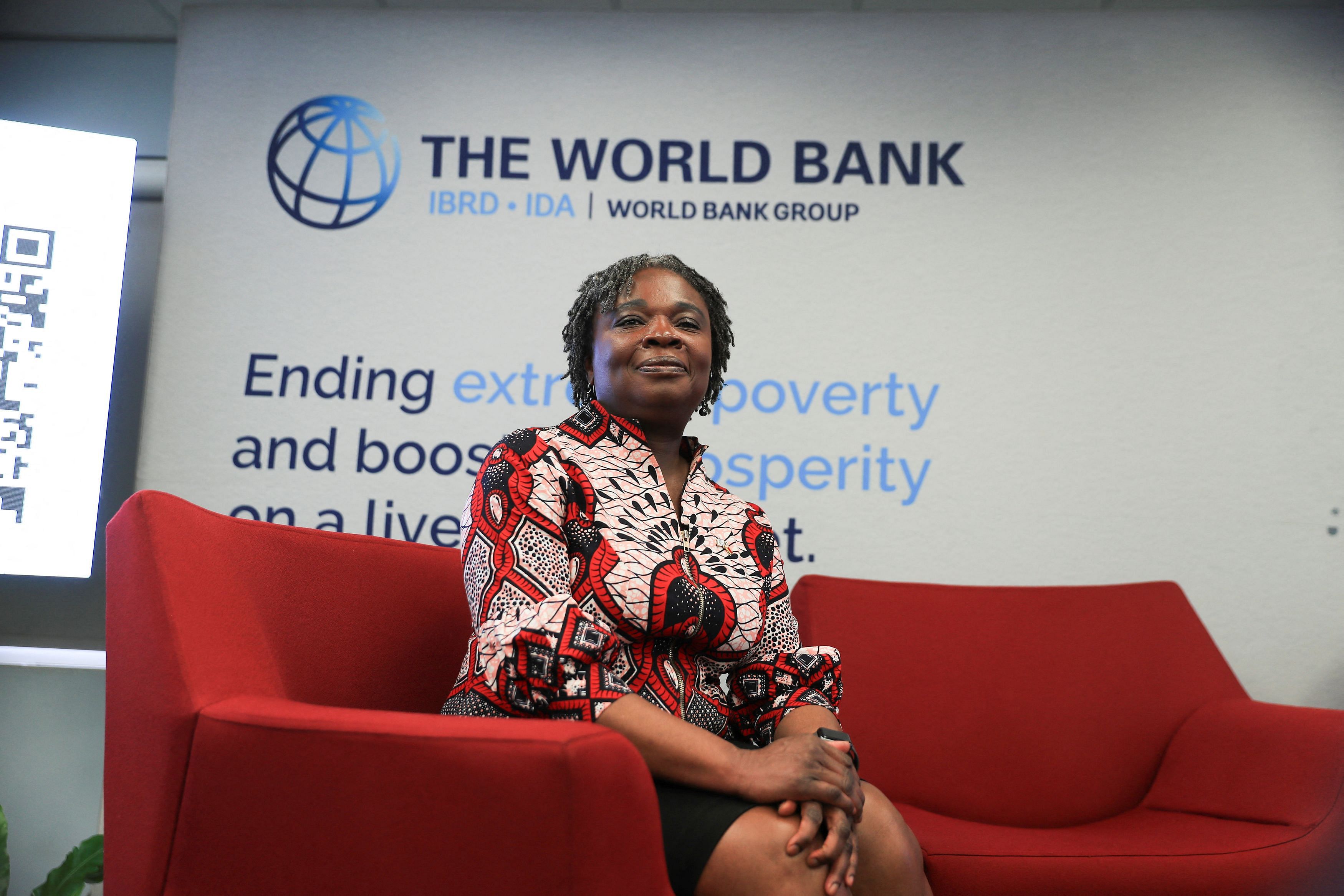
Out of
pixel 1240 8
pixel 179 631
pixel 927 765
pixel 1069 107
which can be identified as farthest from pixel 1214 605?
pixel 179 631

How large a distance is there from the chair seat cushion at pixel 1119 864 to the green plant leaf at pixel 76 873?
6.60 ft

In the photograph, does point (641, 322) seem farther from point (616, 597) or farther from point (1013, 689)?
point (1013, 689)

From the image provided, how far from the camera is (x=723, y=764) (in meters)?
1.15

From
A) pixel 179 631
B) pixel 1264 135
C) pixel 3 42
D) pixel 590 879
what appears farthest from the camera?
pixel 3 42

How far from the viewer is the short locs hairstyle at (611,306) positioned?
1.67 m

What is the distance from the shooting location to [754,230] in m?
3.02

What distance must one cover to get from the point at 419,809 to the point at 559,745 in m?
0.18

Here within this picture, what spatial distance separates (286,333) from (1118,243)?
106 inches

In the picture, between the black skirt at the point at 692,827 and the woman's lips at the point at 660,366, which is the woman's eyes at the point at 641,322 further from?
the black skirt at the point at 692,827

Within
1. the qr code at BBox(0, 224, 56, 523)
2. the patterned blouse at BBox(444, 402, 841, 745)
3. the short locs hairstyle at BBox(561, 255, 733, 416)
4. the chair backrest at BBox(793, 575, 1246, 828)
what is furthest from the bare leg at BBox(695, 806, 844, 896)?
the qr code at BBox(0, 224, 56, 523)

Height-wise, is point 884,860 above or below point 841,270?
below

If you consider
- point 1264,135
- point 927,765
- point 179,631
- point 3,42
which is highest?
point 3,42

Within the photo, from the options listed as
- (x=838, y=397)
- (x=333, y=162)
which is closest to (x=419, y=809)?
(x=838, y=397)

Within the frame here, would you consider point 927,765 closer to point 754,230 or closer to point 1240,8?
point 754,230
